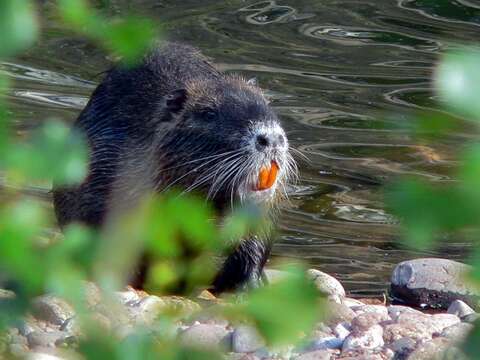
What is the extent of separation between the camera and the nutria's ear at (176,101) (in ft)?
20.3

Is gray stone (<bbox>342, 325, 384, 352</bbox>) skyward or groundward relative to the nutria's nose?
groundward

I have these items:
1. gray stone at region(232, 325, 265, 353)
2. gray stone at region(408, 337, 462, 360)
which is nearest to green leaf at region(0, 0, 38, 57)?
gray stone at region(408, 337, 462, 360)

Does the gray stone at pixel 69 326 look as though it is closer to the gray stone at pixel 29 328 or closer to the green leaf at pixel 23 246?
the gray stone at pixel 29 328

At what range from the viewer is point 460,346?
959mm

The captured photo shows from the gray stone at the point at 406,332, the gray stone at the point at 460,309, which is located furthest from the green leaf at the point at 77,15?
the gray stone at the point at 460,309

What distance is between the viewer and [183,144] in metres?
6.11

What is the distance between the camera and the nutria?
5.71 metres

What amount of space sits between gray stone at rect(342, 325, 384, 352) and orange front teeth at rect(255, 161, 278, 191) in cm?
135

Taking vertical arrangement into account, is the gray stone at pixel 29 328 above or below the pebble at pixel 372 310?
above

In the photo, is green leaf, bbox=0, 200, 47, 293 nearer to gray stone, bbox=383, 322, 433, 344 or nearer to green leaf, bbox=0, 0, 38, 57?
green leaf, bbox=0, 0, 38, 57

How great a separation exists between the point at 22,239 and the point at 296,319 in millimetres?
208

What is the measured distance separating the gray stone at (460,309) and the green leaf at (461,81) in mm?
4175

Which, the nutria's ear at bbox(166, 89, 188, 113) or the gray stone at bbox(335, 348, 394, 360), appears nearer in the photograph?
the gray stone at bbox(335, 348, 394, 360)

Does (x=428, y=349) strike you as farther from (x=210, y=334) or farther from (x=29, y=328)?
(x=29, y=328)
